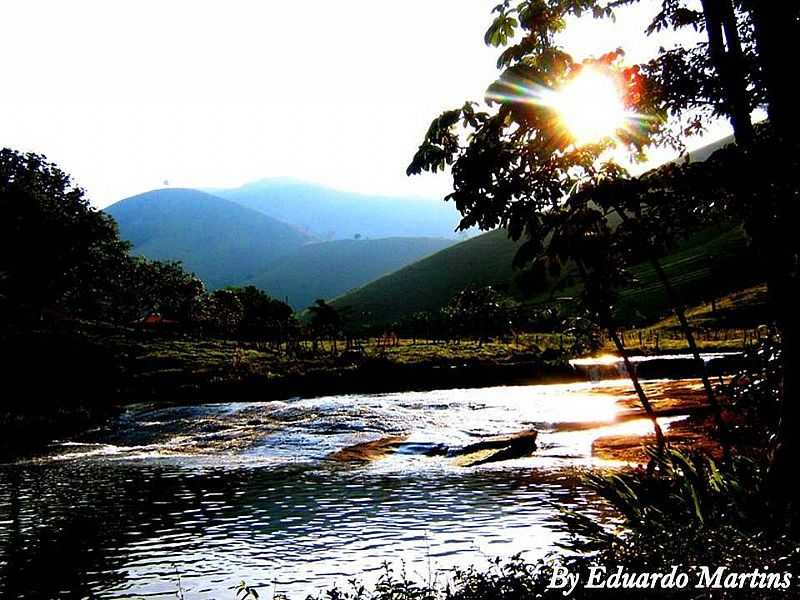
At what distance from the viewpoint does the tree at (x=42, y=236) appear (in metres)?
79.3

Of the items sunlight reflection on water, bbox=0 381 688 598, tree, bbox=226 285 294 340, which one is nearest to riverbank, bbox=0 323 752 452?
sunlight reflection on water, bbox=0 381 688 598

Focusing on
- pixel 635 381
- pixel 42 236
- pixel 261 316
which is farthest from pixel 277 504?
pixel 261 316

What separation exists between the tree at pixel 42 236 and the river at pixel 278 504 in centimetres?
4302

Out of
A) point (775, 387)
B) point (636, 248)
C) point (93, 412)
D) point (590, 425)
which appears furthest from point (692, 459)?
point (93, 412)

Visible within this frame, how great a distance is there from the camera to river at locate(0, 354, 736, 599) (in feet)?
53.7

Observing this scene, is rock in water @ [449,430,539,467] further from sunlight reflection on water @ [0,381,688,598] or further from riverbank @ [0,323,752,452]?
riverbank @ [0,323,752,452]

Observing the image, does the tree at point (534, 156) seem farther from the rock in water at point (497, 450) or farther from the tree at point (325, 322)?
the tree at point (325, 322)

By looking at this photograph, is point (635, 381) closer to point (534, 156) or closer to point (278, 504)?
point (534, 156)

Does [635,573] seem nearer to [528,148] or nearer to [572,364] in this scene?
[528,148]

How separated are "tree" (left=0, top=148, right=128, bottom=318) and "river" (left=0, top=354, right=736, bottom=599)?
4302cm

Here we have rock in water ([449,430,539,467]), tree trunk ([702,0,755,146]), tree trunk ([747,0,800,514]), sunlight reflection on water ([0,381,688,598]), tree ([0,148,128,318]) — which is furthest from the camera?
tree ([0,148,128,318])

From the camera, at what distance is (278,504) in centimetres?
2380

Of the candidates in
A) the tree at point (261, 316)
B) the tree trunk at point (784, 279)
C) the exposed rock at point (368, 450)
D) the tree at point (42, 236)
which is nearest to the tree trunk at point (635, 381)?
the tree trunk at point (784, 279)

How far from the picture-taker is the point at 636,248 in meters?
11.1
